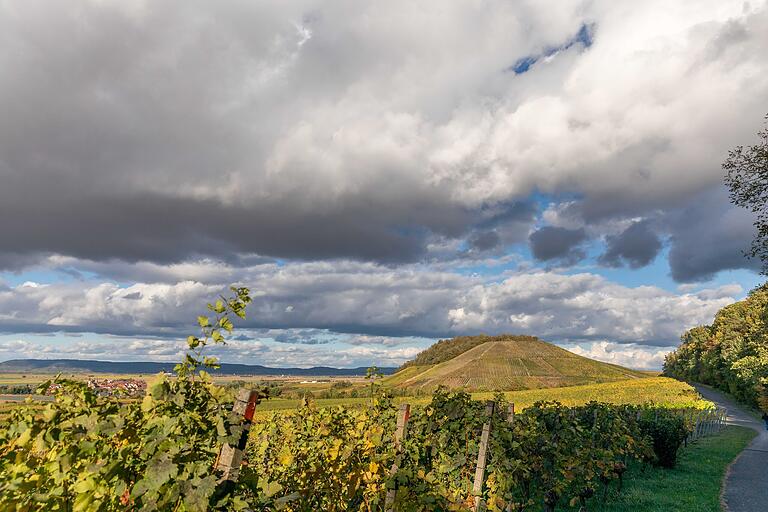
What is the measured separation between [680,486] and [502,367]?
101 metres

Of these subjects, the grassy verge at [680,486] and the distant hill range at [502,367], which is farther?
the distant hill range at [502,367]

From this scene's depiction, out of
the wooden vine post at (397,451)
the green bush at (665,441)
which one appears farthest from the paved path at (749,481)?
the wooden vine post at (397,451)

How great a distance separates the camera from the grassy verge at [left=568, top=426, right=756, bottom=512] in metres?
13.4

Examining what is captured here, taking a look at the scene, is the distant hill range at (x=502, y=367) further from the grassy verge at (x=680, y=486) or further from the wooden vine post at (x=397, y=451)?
the wooden vine post at (x=397, y=451)

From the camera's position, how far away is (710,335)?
94.2 meters

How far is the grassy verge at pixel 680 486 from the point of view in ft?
43.8

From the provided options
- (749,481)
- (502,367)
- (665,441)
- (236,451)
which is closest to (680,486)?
(749,481)

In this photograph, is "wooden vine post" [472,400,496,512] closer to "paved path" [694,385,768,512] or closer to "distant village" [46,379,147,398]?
"distant village" [46,379,147,398]

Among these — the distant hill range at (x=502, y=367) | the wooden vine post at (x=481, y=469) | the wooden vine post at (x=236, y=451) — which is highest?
the wooden vine post at (x=236, y=451)

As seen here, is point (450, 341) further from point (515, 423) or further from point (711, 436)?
point (515, 423)

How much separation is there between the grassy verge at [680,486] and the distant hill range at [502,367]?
2695 inches

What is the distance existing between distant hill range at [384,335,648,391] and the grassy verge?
68454 millimetres

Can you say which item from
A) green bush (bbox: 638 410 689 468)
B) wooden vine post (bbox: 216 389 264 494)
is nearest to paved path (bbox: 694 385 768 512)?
green bush (bbox: 638 410 689 468)

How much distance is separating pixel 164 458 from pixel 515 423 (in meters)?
8.99
